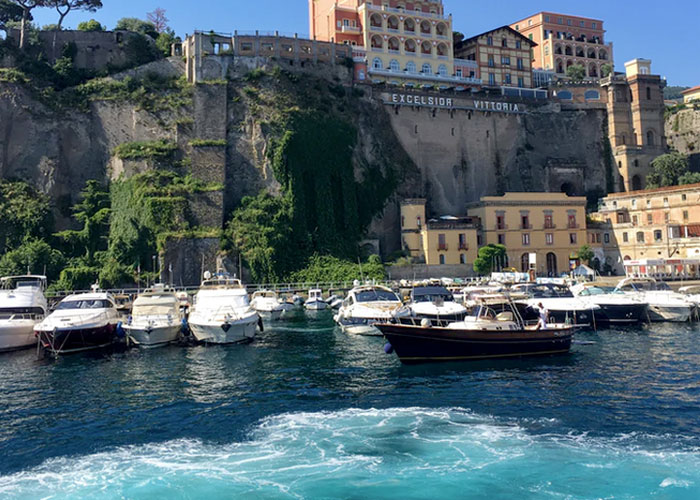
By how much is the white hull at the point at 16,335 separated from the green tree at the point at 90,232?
2810 cm

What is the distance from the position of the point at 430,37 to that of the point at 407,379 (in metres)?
70.4

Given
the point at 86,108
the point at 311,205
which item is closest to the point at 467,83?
the point at 311,205

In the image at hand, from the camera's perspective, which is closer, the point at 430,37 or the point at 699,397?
the point at 699,397

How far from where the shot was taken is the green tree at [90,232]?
2515 inches

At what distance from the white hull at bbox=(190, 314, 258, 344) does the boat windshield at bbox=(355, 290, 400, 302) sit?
7800 mm

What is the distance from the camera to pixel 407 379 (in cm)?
2544

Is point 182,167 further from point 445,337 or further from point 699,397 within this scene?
point 699,397

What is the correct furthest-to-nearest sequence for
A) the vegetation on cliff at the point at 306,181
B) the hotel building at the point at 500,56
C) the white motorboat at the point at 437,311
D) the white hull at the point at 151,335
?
the hotel building at the point at 500,56 < the vegetation on cliff at the point at 306,181 < the white hull at the point at 151,335 < the white motorboat at the point at 437,311

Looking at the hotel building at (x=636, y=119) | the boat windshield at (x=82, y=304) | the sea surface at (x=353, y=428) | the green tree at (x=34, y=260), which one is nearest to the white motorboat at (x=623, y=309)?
the sea surface at (x=353, y=428)

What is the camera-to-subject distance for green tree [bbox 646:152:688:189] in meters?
83.1

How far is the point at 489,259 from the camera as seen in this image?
7112 centimetres

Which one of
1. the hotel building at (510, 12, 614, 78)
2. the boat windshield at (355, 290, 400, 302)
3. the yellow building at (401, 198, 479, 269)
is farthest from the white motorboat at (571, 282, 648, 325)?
the hotel building at (510, 12, 614, 78)

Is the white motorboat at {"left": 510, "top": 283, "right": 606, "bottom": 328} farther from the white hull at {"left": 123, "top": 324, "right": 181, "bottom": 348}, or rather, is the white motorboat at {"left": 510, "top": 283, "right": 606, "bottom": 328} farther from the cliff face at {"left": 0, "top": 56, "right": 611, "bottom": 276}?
the cliff face at {"left": 0, "top": 56, "right": 611, "bottom": 276}

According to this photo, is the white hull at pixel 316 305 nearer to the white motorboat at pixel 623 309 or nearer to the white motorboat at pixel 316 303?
the white motorboat at pixel 316 303
